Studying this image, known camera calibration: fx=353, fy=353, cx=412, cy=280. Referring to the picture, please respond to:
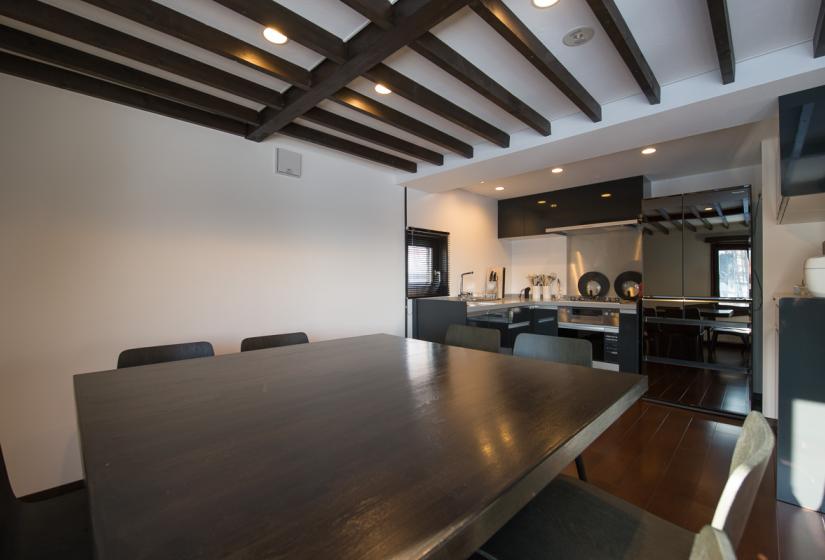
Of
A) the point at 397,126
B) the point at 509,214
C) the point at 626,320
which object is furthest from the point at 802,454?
the point at 509,214

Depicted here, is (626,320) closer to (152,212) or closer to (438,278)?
(438,278)

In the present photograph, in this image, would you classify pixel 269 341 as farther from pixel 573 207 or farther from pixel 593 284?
pixel 593 284

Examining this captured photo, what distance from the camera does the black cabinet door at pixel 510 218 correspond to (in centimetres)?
507

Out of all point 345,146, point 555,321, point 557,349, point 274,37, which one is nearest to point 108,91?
point 274,37

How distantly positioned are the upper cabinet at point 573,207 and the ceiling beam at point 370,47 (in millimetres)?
3430

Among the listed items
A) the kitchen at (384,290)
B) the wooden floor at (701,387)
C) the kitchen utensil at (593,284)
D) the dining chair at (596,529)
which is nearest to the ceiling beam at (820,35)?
the kitchen at (384,290)

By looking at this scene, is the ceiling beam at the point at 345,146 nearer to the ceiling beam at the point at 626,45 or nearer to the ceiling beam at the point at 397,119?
the ceiling beam at the point at 397,119

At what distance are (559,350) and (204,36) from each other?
93.3 inches

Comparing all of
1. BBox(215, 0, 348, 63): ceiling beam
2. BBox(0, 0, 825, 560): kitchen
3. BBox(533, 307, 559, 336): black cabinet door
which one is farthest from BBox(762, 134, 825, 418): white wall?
BBox(215, 0, 348, 63): ceiling beam

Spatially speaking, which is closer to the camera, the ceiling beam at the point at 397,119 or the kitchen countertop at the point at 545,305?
the ceiling beam at the point at 397,119

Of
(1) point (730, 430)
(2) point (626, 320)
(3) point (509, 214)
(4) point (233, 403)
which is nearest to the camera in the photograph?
(4) point (233, 403)

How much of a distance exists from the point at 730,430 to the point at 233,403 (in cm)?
365

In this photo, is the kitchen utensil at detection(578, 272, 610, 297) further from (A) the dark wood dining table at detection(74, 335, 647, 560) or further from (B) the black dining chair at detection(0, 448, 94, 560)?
(B) the black dining chair at detection(0, 448, 94, 560)

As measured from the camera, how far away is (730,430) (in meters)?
2.84
